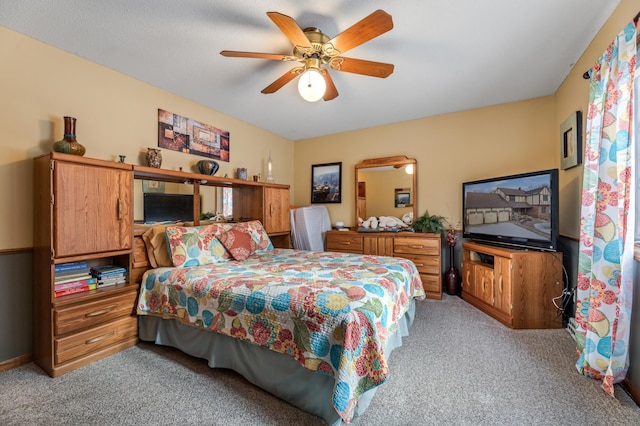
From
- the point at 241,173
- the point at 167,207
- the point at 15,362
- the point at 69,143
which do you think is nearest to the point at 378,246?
the point at 241,173

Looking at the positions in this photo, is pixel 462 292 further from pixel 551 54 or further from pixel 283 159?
pixel 283 159

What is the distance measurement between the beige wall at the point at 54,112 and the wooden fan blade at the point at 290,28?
1904mm

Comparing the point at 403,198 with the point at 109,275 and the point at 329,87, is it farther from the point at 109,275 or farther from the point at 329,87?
the point at 109,275

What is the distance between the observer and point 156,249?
2.38 metres

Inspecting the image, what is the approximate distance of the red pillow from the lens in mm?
2650

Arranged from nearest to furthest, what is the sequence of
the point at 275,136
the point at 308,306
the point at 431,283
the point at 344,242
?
the point at 308,306 < the point at 431,283 < the point at 344,242 < the point at 275,136

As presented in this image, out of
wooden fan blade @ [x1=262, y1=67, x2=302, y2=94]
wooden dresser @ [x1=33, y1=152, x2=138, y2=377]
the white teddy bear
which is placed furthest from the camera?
the white teddy bear

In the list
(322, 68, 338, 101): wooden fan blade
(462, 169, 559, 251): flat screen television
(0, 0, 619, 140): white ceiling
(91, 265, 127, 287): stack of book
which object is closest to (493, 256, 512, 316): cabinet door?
(462, 169, 559, 251): flat screen television

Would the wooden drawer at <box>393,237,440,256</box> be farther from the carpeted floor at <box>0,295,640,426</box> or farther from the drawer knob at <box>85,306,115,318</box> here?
the drawer knob at <box>85,306,115,318</box>

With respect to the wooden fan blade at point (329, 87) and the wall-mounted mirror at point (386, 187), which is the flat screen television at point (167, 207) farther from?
the wall-mounted mirror at point (386, 187)

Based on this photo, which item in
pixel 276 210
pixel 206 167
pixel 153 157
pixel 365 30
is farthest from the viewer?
pixel 276 210

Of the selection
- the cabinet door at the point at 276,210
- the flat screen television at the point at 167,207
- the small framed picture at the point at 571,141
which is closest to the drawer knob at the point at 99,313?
the flat screen television at the point at 167,207

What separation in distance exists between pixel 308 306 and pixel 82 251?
5.88ft

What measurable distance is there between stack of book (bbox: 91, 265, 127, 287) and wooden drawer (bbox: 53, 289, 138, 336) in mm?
154
